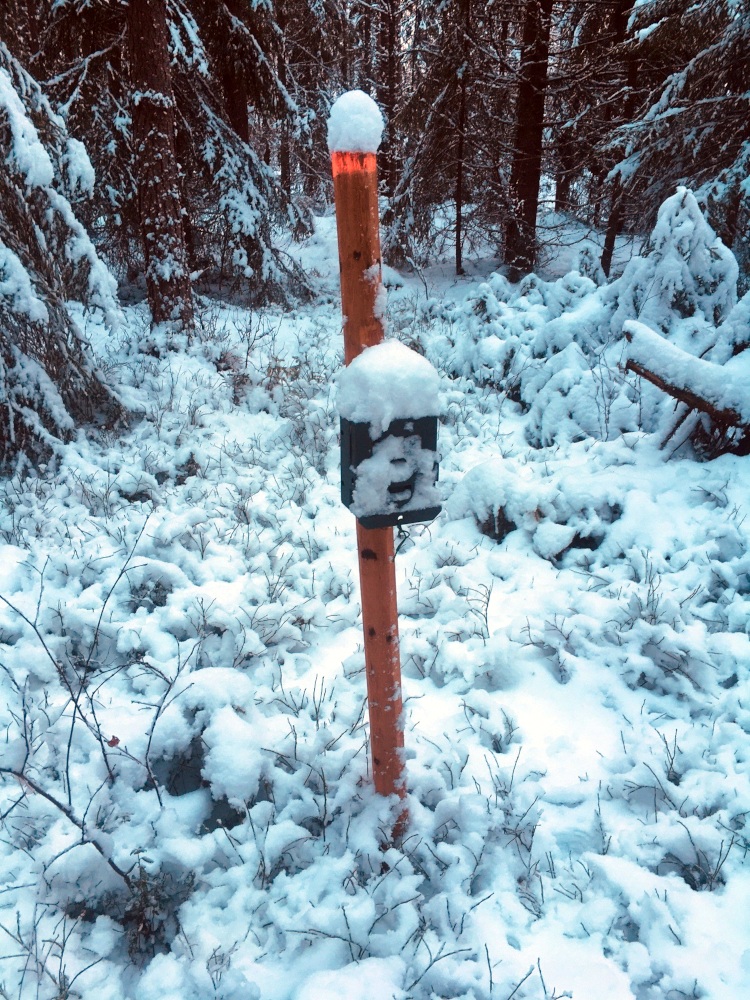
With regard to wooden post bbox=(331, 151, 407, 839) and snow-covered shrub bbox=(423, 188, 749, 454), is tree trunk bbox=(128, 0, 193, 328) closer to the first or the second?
snow-covered shrub bbox=(423, 188, 749, 454)

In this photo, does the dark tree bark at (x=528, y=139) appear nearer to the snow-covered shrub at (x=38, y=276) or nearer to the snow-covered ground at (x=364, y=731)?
the snow-covered ground at (x=364, y=731)

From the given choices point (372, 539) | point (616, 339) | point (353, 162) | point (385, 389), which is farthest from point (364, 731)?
point (616, 339)

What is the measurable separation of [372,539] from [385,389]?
1.63 ft

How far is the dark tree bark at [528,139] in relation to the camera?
32.0 ft

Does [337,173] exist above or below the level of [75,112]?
below

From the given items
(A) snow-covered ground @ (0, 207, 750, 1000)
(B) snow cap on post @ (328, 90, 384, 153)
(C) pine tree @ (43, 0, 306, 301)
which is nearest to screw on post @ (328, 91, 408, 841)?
(B) snow cap on post @ (328, 90, 384, 153)

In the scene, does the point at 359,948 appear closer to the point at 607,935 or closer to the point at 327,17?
the point at 607,935

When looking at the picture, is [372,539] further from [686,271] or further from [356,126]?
[686,271]

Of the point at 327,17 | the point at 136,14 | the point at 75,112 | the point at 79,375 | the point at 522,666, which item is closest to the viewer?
the point at 522,666

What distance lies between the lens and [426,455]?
1.79 meters

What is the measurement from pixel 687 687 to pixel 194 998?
2.39 m

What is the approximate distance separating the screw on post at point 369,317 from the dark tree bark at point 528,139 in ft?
32.2

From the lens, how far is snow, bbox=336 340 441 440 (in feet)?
5.52

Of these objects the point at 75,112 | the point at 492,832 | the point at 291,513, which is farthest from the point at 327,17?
the point at 492,832
